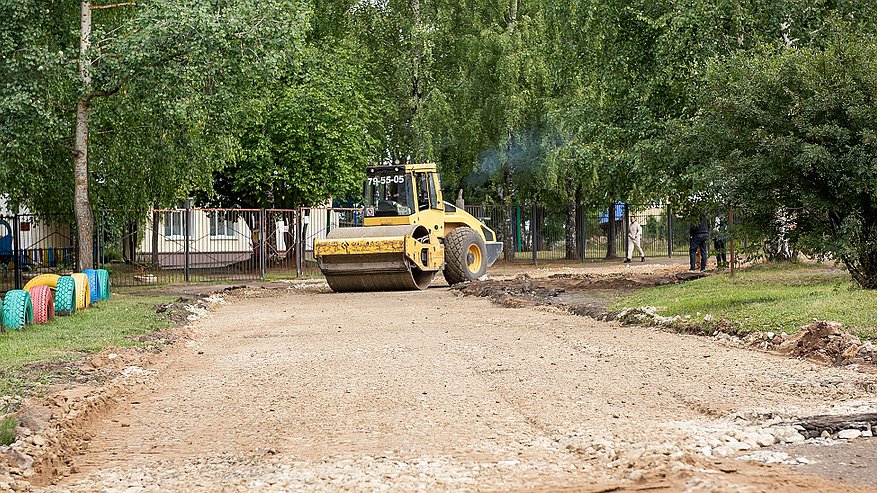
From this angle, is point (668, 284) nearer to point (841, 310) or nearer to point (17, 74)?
point (841, 310)

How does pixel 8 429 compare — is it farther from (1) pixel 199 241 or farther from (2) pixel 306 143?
(2) pixel 306 143

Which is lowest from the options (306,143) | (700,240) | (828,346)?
(828,346)

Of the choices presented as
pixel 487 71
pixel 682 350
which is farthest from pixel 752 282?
pixel 487 71

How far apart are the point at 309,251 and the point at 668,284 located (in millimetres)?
20429

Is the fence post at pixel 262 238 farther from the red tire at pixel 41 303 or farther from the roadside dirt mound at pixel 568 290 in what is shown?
the red tire at pixel 41 303

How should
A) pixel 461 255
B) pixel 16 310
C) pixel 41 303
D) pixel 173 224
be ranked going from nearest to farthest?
pixel 16 310 → pixel 41 303 → pixel 461 255 → pixel 173 224

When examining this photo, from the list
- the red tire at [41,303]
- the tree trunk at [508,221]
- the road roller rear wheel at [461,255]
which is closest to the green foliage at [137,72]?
the road roller rear wheel at [461,255]

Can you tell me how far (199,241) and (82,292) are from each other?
14.1 meters

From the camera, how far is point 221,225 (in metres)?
35.9

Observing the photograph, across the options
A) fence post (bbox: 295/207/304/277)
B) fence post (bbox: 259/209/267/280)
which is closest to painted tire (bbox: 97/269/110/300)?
fence post (bbox: 259/209/267/280)

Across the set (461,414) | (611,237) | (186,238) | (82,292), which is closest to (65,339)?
(82,292)

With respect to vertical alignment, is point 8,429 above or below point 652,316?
below

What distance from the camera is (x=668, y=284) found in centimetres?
2531

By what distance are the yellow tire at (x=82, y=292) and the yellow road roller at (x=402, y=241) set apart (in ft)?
19.9
